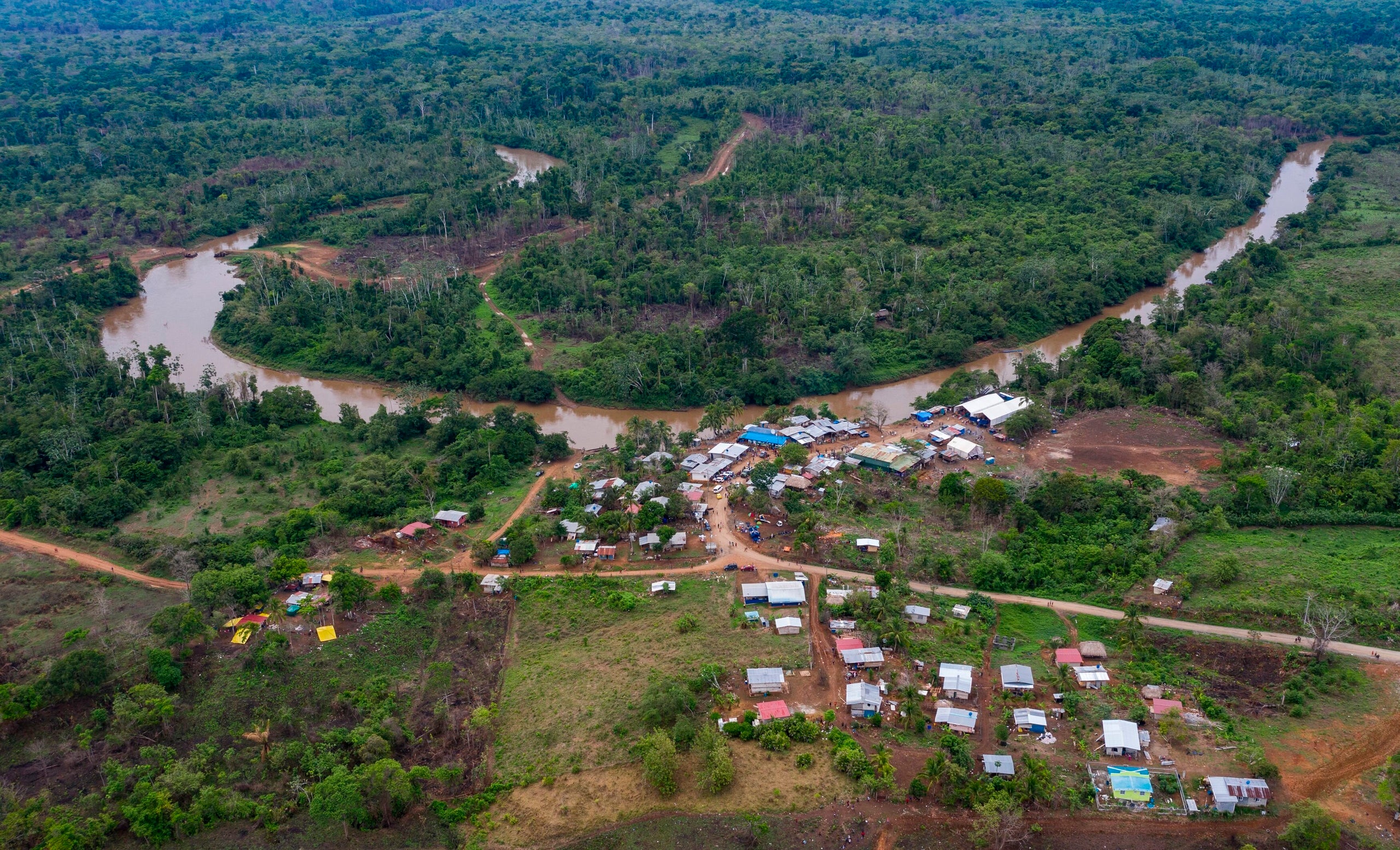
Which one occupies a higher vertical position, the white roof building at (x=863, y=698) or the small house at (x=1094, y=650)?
the white roof building at (x=863, y=698)

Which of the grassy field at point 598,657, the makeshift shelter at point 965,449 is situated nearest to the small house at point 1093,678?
the grassy field at point 598,657

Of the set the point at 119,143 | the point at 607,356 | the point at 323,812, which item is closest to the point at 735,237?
the point at 607,356

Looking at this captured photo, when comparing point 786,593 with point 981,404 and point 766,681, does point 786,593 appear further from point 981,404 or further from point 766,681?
point 981,404

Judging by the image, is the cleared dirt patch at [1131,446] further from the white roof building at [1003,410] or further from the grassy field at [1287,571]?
the grassy field at [1287,571]

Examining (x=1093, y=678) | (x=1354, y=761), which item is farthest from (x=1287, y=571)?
(x=1093, y=678)

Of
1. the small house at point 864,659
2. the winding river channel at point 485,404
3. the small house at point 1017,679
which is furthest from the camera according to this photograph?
the winding river channel at point 485,404

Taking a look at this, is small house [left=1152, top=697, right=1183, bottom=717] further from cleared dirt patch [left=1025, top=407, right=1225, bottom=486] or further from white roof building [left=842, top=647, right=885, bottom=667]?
cleared dirt patch [left=1025, top=407, right=1225, bottom=486]

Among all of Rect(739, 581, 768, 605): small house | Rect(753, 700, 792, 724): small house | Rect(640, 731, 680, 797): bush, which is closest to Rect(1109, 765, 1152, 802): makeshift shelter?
Rect(753, 700, 792, 724): small house
